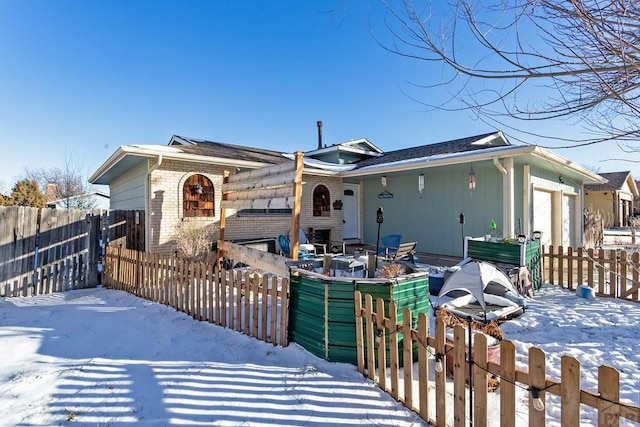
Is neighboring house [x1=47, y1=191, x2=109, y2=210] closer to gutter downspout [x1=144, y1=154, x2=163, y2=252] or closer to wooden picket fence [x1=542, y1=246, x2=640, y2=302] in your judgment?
gutter downspout [x1=144, y1=154, x2=163, y2=252]

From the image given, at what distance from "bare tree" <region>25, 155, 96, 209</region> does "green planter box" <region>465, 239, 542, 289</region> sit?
19.6 meters

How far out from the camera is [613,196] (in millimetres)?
25219

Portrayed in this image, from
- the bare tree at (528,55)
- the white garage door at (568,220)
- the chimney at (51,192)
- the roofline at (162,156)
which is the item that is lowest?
the white garage door at (568,220)

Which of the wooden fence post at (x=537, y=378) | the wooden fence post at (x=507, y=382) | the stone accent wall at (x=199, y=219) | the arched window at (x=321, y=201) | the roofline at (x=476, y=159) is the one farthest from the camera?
the arched window at (x=321, y=201)

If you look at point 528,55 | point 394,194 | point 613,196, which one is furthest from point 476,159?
point 613,196

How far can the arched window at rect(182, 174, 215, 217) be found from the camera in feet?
28.4

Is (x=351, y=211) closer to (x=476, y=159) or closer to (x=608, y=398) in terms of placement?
(x=476, y=159)

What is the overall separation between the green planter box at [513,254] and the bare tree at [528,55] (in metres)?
4.48

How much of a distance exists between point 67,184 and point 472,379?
2708 cm

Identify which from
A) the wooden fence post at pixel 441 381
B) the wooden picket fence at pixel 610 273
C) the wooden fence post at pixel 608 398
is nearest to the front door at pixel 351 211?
the wooden picket fence at pixel 610 273

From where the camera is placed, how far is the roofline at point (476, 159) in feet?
23.7

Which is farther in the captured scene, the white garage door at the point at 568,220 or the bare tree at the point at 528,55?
the white garage door at the point at 568,220

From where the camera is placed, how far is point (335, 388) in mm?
2725

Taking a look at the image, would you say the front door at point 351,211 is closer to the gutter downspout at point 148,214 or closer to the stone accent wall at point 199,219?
the stone accent wall at point 199,219
